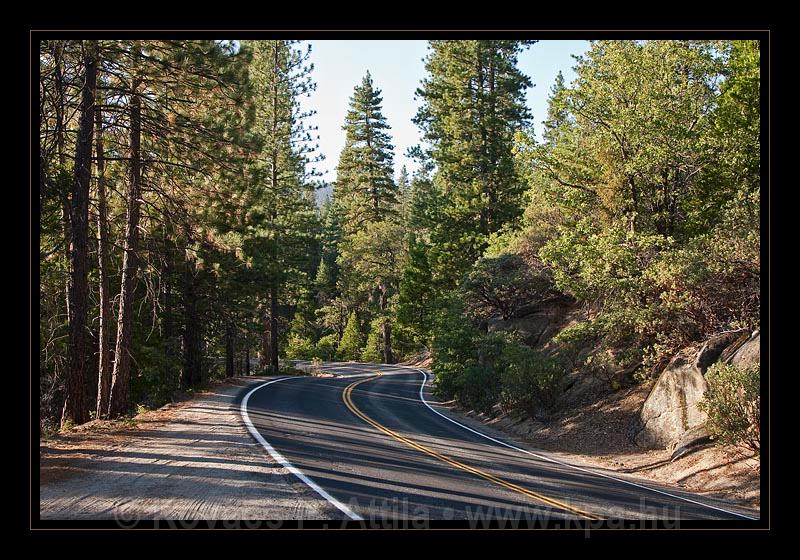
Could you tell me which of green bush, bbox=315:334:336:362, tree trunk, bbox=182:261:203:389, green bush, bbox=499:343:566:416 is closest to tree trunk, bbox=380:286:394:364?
green bush, bbox=315:334:336:362

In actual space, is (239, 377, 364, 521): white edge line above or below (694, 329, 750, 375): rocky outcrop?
below

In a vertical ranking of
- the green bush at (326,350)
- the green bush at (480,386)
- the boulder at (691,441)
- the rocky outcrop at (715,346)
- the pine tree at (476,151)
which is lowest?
the green bush at (326,350)

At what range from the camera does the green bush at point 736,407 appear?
1152 cm

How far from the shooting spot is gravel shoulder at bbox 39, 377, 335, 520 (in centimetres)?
739

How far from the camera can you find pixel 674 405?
15094mm

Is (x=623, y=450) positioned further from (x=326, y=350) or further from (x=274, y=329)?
(x=326, y=350)

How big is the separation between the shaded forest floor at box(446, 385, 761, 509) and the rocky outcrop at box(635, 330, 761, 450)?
0.40 m

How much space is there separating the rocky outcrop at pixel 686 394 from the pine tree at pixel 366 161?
170ft

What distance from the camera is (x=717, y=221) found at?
1761 centimetres

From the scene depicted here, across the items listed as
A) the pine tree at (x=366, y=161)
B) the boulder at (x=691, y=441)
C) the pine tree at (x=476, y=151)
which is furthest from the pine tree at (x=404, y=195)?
Answer: the boulder at (x=691, y=441)

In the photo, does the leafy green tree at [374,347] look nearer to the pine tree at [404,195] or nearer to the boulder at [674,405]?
the pine tree at [404,195]

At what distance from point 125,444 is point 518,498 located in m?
8.15

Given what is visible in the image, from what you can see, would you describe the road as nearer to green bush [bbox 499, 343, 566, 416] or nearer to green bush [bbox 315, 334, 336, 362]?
green bush [bbox 499, 343, 566, 416]
